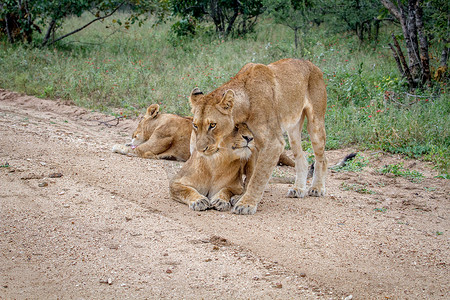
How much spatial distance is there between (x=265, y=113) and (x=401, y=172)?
2903 mm

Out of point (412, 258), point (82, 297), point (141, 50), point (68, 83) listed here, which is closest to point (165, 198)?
point (82, 297)

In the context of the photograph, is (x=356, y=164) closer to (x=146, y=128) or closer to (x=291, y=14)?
(x=146, y=128)

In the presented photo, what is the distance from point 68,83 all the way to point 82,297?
28.5ft

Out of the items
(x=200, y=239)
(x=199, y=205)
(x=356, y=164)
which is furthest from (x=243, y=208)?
(x=356, y=164)

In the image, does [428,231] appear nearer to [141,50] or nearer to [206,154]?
[206,154]

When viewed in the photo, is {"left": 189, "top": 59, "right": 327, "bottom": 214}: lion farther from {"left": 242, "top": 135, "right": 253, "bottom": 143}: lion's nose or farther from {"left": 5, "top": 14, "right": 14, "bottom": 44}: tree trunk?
{"left": 5, "top": 14, "right": 14, "bottom": 44}: tree trunk

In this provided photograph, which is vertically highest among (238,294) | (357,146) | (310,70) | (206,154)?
(310,70)

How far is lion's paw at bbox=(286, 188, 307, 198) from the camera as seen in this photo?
18.3 feet

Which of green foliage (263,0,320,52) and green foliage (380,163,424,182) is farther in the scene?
green foliage (263,0,320,52)

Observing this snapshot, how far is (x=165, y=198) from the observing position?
17.1 ft

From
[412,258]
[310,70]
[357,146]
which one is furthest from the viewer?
[357,146]

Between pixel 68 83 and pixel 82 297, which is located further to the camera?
pixel 68 83

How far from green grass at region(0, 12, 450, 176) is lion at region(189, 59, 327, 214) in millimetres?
2328

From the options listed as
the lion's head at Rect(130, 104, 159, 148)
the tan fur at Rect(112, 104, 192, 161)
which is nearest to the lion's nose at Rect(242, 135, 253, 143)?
the tan fur at Rect(112, 104, 192, 161)
